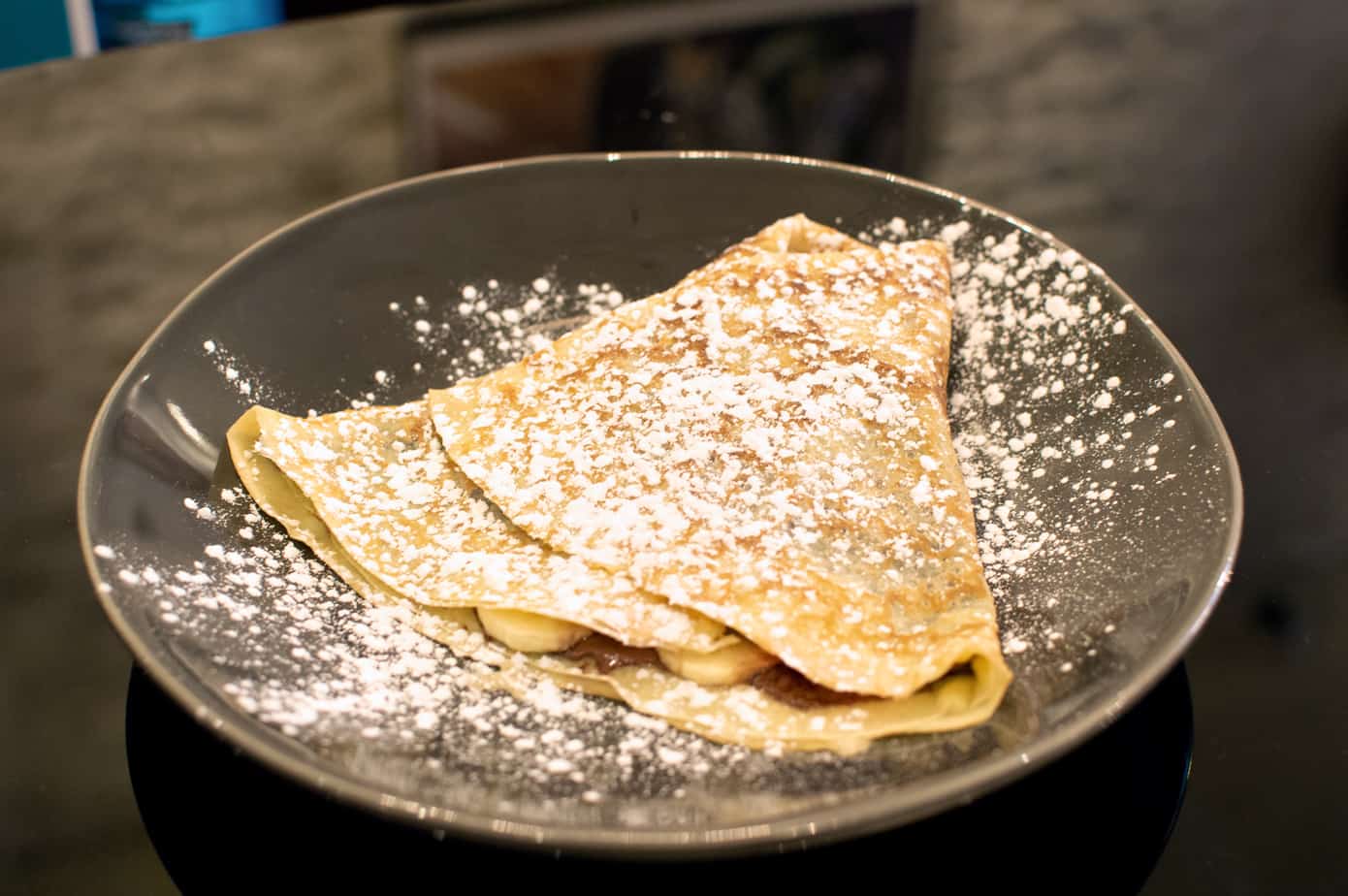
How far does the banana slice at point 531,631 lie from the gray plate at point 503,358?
7 centimetres

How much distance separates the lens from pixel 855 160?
2.18 metres

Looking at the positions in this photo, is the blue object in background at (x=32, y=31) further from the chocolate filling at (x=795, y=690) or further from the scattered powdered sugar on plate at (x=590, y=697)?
the chocolate filling at (x=795, y=690)

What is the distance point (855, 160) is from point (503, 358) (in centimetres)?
87

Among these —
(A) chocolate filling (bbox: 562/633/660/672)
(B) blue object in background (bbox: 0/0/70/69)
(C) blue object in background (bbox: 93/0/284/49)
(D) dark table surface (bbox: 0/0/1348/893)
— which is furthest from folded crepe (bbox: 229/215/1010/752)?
(B) blue object in background (bbox: 0/0/70/69)

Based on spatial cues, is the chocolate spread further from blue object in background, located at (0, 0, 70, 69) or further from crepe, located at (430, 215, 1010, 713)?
blue object in background, located at (0, 0, 70, 69)

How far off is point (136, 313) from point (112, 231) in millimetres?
247

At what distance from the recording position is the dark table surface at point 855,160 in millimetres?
1095

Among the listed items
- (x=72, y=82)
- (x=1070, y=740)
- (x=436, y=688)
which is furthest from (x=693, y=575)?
(x=72, y=82)

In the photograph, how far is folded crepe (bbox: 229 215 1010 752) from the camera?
43.8 inches

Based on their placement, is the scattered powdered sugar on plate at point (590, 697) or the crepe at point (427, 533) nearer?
the scattered powdered sugar on plate at point (590, 697)

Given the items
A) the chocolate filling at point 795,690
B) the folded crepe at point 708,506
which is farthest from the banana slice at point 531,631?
the chocolate filling at point 795,690

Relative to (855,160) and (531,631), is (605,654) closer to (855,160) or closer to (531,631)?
(531,631)

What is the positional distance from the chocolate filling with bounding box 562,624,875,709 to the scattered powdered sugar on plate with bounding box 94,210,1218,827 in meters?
0.05

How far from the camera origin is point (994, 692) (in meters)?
1.03
